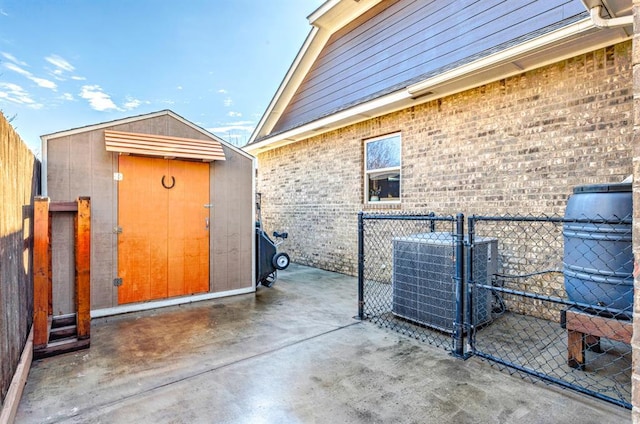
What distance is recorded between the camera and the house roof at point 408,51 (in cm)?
364

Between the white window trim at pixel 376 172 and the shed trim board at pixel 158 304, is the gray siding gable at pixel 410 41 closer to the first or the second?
the white window trim at pixel 376 172

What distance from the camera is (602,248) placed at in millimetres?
2488

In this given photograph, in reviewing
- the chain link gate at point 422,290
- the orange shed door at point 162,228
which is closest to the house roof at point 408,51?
the chain link gate at point 422,290

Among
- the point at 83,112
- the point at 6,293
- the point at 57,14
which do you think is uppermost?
the point at 57,14

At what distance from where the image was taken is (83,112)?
44.1ft

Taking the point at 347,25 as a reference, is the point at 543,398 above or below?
below

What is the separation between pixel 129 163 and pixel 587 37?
536 cm

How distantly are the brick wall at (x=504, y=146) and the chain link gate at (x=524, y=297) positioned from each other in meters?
0.47

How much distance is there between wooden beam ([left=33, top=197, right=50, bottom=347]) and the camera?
3009 mm

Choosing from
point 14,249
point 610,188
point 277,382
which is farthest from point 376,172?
point 14,249

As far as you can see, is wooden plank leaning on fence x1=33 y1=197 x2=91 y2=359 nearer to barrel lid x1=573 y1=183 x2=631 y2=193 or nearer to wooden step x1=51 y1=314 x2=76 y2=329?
wooden step x1=51 y1=314 x2=76 y2=329

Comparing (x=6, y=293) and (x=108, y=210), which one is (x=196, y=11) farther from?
(x=6, y=293)

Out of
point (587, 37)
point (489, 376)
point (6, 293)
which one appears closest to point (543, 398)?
point (489, 376)

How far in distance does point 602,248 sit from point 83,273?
450cm
